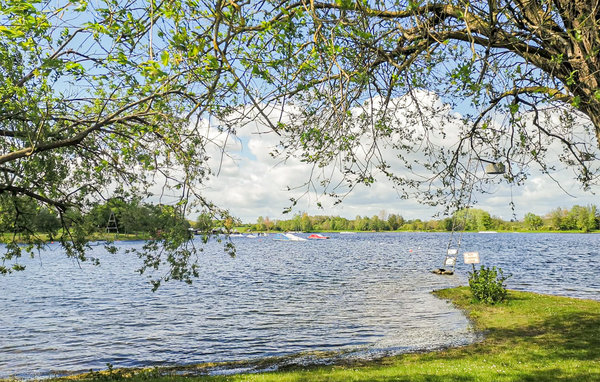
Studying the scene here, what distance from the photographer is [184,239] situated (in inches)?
310

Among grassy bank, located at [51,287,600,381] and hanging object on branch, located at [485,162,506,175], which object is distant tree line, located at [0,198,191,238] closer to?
grassy bank, located at [51,287,600,381]

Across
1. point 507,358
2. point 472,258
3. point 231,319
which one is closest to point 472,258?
point 472,258

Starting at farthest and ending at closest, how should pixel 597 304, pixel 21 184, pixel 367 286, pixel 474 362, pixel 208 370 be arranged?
1. pixel 367 286
2. pixel 597 304
3. pixel 208 370
4. pixel 474 362
5. pixel 21 184

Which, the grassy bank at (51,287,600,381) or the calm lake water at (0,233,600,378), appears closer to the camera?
the grassy bank at (51,287,600,381)

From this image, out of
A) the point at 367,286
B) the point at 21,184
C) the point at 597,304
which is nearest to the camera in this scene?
the point at 21,184

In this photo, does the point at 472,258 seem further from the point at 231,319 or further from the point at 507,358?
the point at 231,319

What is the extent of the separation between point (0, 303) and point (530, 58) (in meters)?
34.5

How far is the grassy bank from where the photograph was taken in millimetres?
10164

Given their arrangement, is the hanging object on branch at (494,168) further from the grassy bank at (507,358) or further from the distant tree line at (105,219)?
the distant tree line at (105,219)

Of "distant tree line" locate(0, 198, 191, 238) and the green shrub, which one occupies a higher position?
"distant tree line" locate(0, 198, 191, 238)

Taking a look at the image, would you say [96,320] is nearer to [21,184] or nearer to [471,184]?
[21,184]

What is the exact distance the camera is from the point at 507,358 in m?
12.2

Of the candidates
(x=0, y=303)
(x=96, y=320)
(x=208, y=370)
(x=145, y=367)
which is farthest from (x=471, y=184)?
(x=0, y=303)

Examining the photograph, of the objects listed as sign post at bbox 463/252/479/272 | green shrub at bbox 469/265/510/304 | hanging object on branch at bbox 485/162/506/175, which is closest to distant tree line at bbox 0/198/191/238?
hanging object on branch at bbox 485/162/506/175
